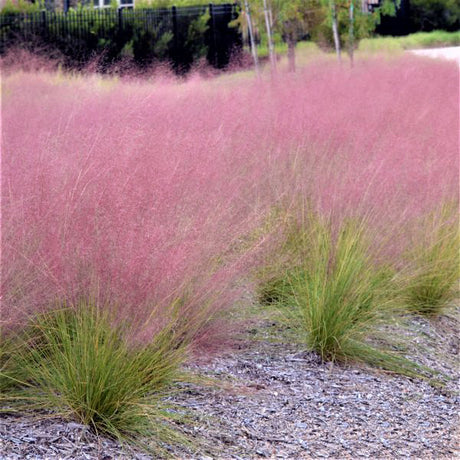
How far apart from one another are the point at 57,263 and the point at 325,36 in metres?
16.6

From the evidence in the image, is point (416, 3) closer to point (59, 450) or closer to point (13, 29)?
point (13, 29)

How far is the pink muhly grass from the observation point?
97.8 inches

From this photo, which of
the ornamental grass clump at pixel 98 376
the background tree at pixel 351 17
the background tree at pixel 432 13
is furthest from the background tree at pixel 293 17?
the background tree at pixel 432 13

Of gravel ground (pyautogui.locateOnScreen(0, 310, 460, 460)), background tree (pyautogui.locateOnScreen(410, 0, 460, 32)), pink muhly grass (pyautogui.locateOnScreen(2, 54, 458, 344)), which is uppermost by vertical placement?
background tree (pyautogui.locateOnScreen(410, 0, 460, 32))

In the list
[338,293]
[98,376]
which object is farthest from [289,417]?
[98,376]

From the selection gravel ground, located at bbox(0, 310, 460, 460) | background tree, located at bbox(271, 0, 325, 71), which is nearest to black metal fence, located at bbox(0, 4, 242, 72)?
background tree, located at bbox(271, 0, 325, 71)

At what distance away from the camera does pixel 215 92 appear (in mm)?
6887

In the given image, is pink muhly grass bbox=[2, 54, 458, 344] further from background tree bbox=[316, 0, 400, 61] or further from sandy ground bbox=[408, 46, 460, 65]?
sandy ground bbox=[408, 46, 460, 65]

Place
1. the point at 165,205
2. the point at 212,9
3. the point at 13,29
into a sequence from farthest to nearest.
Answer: the point at 212,9
the point at 13,29
the point at 165,205

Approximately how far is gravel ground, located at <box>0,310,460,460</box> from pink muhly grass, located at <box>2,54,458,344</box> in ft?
1.05

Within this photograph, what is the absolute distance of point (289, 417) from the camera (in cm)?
274

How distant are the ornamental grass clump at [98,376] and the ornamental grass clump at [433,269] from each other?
1622 mm

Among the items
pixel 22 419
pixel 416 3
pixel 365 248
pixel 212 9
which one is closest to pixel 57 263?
pixel 22 419

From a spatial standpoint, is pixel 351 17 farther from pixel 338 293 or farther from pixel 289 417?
pixel 289 417
